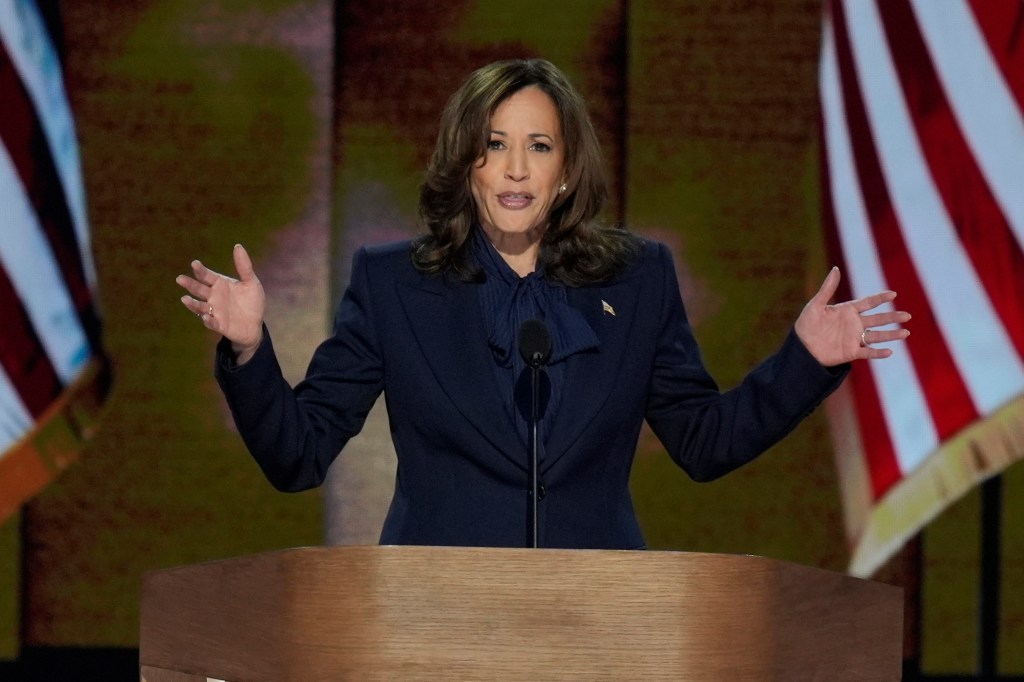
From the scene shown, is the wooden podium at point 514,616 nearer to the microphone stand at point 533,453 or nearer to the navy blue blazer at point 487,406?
the microphone stand at point 533,453

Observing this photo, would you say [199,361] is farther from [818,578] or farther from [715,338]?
[818,578]

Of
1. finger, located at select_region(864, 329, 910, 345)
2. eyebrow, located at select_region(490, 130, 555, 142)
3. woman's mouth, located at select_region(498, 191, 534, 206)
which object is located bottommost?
finger, located at select_region(864, 329, 910, 345)

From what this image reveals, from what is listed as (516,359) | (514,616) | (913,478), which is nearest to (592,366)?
(516,359)

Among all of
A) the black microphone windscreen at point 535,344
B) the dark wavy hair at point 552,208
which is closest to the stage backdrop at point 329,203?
the dark wavy hair at point 552,208

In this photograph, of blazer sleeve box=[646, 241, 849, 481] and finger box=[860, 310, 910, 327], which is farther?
blazer sleeve box=[646, 241, 849, 481]

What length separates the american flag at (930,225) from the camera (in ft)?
13.2

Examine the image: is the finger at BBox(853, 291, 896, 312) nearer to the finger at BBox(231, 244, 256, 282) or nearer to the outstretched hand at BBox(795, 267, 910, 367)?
the outstretched hand at BBox(795, 267, 910, 367)

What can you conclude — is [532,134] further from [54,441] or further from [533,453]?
[54,441]

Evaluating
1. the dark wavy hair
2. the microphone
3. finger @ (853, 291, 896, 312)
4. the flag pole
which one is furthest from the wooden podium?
the flag pole

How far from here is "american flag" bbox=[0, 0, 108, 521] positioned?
4.06m

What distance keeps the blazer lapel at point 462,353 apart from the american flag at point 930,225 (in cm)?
216

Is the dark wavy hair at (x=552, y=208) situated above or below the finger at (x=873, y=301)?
above

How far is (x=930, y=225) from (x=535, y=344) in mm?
2485

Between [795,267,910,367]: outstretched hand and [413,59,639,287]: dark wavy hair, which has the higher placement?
[413,59,639,287]: dark wavy hair
